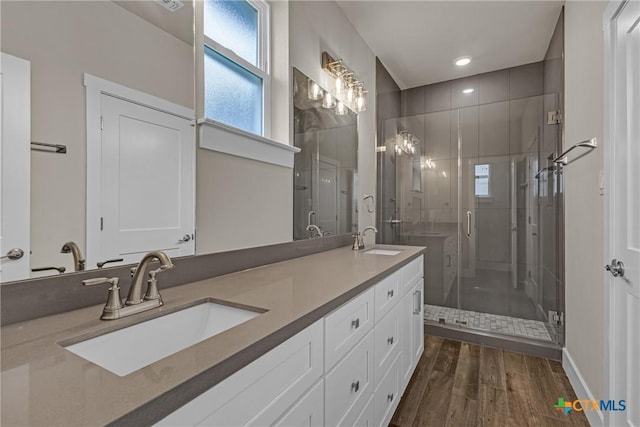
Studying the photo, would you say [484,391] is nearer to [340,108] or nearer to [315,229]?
[315,229]

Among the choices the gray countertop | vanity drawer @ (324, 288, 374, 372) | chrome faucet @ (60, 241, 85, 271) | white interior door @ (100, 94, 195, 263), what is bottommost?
vanity drawer @ (324, 288, 374, 372)

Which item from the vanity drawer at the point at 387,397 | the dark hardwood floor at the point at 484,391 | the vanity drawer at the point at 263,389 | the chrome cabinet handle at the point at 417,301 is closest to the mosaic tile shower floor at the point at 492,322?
the dark hardwood floor at the point at 484,391

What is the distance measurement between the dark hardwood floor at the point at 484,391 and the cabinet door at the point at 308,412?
101 centimetres

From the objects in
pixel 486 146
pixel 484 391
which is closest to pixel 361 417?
pixel 484 391

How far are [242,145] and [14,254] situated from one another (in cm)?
93

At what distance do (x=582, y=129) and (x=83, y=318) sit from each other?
252cm

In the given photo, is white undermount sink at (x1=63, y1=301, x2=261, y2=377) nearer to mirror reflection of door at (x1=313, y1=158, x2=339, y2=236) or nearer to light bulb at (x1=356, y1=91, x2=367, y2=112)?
mirror reflection of door at (x1=313, y1=158, x2=339, y2=236)

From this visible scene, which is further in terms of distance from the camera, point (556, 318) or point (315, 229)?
point (556, 318)

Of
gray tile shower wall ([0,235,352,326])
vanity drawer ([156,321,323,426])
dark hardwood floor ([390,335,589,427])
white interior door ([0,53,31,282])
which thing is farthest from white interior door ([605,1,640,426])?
white interior door ([0,53,31,282])

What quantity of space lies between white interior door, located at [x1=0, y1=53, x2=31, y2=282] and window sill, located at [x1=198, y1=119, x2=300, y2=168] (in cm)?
57

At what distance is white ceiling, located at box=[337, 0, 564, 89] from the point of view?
7.96 feet

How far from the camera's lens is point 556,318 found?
8.37 ft

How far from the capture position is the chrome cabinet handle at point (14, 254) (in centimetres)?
74

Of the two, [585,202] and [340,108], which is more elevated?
[340,108]
